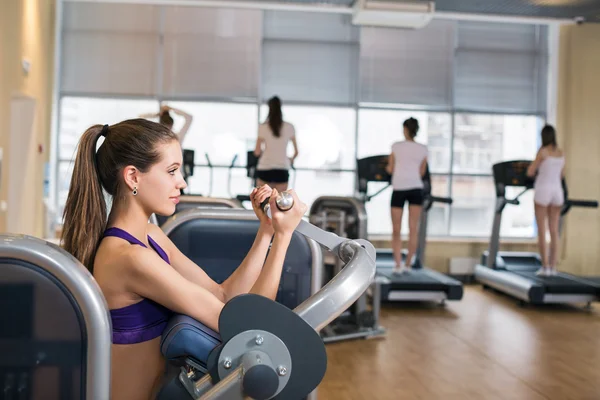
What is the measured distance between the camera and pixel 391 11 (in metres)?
6.86

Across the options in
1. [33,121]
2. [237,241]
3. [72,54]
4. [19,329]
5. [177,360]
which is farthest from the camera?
[72,54]

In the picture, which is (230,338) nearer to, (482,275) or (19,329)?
(19,329)

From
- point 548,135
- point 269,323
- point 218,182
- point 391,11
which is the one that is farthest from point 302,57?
point 269,323

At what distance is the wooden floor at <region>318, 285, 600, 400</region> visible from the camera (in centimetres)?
352

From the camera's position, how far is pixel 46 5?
700 centimetres

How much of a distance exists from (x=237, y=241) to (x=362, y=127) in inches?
231

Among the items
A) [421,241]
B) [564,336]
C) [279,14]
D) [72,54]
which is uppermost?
[279,14]

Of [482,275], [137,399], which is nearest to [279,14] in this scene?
[482,275]

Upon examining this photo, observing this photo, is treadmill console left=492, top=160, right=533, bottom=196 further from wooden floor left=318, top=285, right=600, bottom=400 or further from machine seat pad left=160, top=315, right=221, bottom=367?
machine seat pad left=160, top=315, right=221, bottom=367

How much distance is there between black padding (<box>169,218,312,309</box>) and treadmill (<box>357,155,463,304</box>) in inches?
135

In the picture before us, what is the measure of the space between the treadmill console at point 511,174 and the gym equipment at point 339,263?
87.4 inches

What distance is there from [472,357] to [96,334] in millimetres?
3578

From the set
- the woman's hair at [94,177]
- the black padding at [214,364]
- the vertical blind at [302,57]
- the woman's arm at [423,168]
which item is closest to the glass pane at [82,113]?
the vertical blind at [302,57]

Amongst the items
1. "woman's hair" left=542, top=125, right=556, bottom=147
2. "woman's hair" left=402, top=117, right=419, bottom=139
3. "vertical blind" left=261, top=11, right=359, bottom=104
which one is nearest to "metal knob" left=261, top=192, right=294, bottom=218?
"woman's hair" left=402, top=117, right=419, bottom=139
